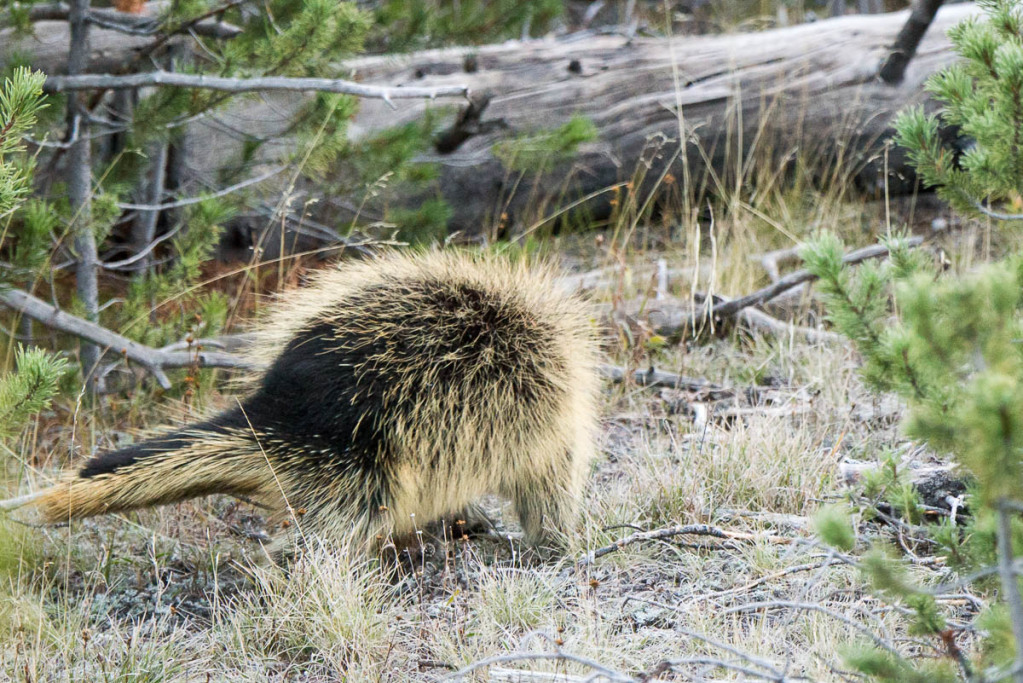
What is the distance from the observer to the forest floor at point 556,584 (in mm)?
2592

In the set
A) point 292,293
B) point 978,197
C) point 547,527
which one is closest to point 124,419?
point 292,293

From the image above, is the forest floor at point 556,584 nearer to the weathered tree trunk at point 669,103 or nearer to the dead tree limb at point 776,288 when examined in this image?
the dead tree limb at point 776,288

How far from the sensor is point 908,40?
604cm

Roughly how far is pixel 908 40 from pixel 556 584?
4711 millimetres

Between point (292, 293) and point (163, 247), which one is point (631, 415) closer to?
point (292, 293)

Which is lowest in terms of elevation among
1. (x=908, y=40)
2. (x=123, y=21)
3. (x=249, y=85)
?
(x=249, y=85)

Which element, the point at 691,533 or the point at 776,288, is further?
the point at 776,288

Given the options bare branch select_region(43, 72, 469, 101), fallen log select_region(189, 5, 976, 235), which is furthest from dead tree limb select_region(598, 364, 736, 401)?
fallen log select_region(189, 5, 976, 235)

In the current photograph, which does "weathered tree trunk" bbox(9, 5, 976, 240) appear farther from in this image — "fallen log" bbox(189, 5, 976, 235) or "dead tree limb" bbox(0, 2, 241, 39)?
"dead tree limb" bbox(0, 2, 241, 39)

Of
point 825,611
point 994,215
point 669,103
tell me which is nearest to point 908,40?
point 669,103

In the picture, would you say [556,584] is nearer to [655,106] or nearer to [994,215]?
[994,215]

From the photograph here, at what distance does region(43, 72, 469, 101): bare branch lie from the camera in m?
3.74

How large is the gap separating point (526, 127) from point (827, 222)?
2.11m

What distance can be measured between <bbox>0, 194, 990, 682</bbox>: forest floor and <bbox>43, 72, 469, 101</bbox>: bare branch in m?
1.50
